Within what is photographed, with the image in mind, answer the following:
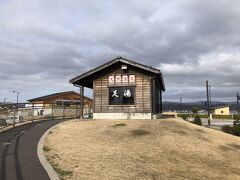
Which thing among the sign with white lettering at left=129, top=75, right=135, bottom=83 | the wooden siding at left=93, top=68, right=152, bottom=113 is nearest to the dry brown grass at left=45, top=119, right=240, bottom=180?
the wooden siding at left=93, top=68, right=152, bottom=113

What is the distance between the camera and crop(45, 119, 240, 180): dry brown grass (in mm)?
11805

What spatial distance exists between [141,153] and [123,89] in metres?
14.6

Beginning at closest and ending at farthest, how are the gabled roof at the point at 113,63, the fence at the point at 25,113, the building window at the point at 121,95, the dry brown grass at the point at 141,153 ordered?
the dry brown grass at the point at 141,153 → the gabled roof at the point at 113,63 → the building window at the point at 121,95 → the fence at the point at 25,113

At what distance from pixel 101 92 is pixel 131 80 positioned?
3.03 m

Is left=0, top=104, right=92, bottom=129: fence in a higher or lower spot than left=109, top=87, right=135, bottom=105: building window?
lower

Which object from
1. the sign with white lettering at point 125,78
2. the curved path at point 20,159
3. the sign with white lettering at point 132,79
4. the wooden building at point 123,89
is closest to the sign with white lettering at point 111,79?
the wooden building at point 123,89

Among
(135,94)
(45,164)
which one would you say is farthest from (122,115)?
(45,164)

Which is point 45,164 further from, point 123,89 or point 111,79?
point 111,79

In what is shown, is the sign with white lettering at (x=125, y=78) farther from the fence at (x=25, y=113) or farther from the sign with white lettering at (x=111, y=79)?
the fence at (x=25, y=113)

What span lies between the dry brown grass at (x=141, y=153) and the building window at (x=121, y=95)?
6.86 meters

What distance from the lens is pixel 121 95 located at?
2911 centimetres

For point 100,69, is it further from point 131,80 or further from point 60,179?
point 60,179

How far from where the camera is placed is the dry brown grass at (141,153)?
11.8 metres

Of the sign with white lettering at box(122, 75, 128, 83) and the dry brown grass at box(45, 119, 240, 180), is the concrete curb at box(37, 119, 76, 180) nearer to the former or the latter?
the dry brown grass at box(45, 119, 240, 180)
